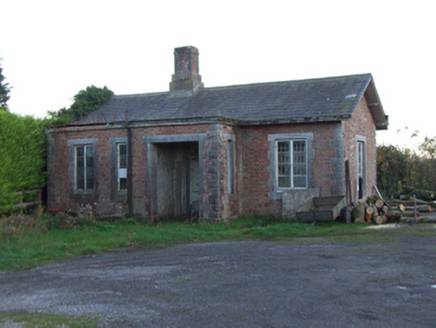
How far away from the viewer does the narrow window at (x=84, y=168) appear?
17.8m

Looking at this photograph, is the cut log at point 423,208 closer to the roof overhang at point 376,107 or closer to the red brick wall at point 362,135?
the red brick wall at point 362,135

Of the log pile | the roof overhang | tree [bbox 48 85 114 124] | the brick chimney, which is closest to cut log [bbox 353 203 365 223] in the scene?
the log pile

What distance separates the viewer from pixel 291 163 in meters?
16.3

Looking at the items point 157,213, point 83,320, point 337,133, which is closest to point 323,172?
point 337,133

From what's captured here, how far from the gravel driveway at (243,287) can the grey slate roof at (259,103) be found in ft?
20.6

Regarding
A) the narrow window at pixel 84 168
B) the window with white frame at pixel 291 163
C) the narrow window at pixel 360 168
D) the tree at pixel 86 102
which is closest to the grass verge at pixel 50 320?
the window with white frame at pixel 291 163

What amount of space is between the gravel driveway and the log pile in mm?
4234

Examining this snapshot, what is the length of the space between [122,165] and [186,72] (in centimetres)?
569

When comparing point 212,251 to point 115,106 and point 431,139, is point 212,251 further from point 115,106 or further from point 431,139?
point 431,139

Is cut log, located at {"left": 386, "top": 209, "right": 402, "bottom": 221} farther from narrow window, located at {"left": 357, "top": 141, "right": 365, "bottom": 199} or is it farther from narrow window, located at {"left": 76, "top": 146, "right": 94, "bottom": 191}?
narrow window, located at {"left": 76, "top": 146, "right": 94, "bottom": 191}

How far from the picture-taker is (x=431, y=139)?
23.2 meters

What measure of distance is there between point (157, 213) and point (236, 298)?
1021 centimetres

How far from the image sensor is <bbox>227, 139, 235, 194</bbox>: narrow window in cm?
1619

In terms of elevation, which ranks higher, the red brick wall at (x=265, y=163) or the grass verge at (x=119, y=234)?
the red brick wall at (x=265, y=163)
